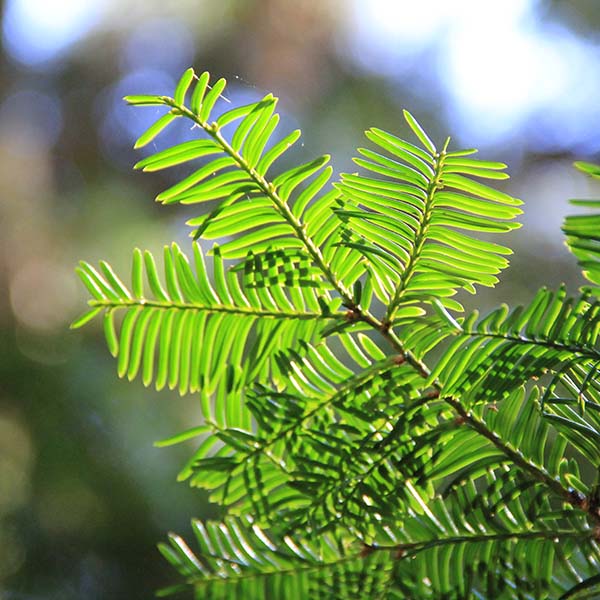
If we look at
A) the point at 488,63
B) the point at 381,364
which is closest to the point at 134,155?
the point at 488,63

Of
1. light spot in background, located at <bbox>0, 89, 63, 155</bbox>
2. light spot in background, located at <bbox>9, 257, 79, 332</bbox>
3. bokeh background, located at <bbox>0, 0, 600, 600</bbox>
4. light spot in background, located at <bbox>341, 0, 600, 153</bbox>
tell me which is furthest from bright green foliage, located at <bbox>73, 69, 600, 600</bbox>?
light spot in background, located at <bbox>0, 89, 63, 155</bbox>

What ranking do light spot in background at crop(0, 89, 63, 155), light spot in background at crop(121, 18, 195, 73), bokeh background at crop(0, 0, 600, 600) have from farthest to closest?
light spot in background at crop(121, 18, 195, 73) < light spot in background at crop(0, 89, 63, 155) < bokeh background at crop(0, 0, 600, 600)

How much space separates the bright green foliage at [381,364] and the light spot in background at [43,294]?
142 cm

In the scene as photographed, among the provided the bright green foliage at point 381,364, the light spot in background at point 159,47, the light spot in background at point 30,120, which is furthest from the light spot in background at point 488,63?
the bright green foliage at point 381,364

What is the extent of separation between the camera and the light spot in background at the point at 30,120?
197cm

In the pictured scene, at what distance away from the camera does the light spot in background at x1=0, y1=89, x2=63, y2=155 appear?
1.97 meters

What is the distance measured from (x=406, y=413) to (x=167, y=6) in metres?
2.17

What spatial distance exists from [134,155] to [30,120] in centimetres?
44

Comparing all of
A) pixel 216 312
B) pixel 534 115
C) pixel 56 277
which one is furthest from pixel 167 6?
pixel 216 312

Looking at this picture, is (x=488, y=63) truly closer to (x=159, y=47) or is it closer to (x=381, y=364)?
(x=159, y=47)

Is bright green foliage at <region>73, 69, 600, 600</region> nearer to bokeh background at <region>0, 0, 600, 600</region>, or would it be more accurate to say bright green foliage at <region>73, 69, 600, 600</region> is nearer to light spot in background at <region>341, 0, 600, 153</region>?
bokeh background at <region>0, 0, 600, 600</region>

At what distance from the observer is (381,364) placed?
196mm

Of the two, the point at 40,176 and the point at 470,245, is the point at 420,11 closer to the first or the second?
the point at 40,176

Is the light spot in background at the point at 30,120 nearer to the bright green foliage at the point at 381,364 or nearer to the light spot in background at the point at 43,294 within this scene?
the light spot in background at the point at 43,294
